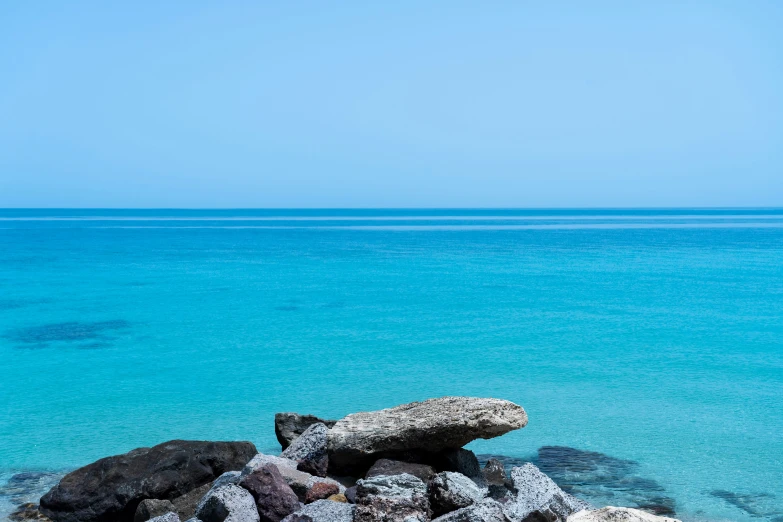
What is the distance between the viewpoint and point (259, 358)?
19141mm

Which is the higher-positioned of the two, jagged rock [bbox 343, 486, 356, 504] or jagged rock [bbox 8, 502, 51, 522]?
jagged rock [bbox 343, 486, 356, 504]

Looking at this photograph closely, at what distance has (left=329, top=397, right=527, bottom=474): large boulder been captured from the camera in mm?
7281

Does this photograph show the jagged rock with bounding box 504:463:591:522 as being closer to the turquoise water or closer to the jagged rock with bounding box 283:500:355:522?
the jagged rock with bounding box 283:500:355:522

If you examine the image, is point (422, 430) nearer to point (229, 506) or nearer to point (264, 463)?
point (264, 463)

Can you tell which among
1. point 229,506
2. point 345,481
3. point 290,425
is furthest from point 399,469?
point 290,425

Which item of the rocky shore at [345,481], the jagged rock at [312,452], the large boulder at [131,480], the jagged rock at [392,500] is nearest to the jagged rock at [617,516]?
the rocky shore at [345,481]

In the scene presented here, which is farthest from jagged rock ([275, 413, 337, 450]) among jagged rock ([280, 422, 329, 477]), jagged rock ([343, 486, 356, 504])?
jagged rock ([343, 486, 356, 504])

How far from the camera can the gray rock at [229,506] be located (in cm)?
633

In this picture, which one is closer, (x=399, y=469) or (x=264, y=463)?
(x=399, y=469)

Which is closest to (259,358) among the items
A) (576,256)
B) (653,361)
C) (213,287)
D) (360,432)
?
(653,361)

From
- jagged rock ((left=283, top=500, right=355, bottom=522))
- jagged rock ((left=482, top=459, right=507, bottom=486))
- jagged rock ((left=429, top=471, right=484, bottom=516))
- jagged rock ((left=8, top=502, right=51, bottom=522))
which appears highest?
jagged rock ((left=429, top=471, right=484, bottom=516))

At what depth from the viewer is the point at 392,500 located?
6.11m

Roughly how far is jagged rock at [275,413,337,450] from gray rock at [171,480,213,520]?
1.14 m

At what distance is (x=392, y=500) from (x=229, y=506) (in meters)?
1.49
